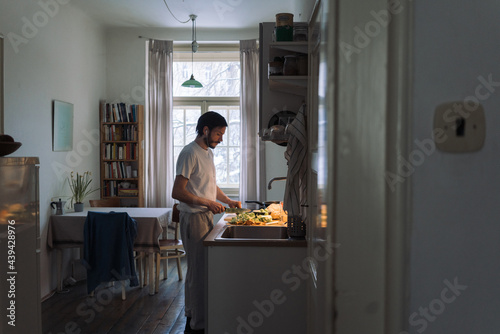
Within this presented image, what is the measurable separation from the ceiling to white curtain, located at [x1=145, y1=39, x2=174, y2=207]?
1.48ft

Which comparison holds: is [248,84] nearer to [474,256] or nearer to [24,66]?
[24,66]

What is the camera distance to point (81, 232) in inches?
174

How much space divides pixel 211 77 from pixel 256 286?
4.76 metres

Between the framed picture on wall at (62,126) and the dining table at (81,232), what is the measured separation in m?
0.81

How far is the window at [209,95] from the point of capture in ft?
21.9

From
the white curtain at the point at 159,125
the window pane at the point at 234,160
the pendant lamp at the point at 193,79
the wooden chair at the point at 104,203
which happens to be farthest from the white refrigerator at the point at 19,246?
the window pane at the point at 234,160

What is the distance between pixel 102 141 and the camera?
6.10 metres

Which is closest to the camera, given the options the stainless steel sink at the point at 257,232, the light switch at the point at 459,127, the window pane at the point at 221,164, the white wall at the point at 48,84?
the light switch at the point at 459,127

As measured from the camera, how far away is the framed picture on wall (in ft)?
15.4

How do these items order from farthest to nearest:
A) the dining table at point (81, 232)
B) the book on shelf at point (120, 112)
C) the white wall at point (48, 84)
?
the book on shelf at point (120, 112) < the dining table at point (81, 232) < the white wall at point (48, 84)

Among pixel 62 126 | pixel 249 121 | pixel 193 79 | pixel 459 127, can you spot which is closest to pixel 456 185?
pixel 459 127

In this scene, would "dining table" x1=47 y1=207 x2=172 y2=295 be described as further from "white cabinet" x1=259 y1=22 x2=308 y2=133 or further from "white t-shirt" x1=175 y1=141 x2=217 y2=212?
"white cabinet" x1=259 y1=22 x2=308 y2=133

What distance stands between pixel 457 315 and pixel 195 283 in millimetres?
2668

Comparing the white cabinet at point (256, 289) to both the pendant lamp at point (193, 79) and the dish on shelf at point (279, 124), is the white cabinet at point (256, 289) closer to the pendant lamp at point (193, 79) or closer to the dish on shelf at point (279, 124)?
the dish on shelf at point (279, 124)
